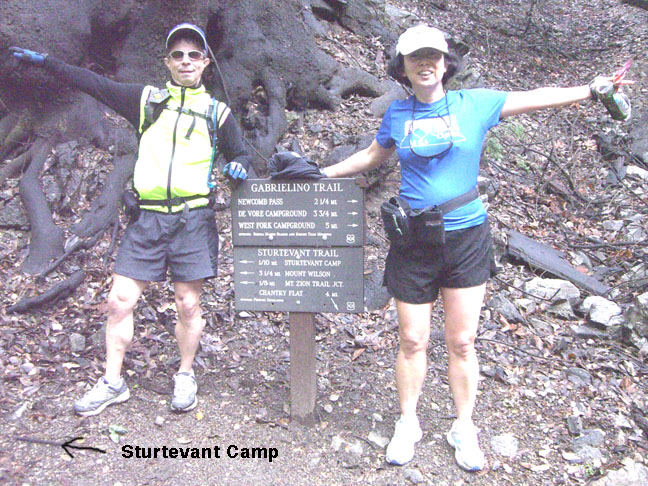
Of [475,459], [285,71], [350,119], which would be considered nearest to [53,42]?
[285,71]

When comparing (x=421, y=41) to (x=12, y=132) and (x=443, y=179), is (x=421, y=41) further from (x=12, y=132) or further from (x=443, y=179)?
(x=12, y=132)

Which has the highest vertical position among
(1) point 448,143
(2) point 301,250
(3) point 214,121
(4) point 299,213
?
(3) point 214,121

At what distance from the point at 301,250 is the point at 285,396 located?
4.01ft

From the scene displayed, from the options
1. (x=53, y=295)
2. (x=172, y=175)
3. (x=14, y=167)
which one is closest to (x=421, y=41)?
(x=172, y=175)

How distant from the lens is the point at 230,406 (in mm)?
3922

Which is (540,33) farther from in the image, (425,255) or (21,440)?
(21,440)

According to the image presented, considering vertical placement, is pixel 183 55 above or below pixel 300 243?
above

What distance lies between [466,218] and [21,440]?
3004mm

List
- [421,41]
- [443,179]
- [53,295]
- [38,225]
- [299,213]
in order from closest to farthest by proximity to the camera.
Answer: [421,41] → [443,179] → [299,213] → [53,295] → [38,225]

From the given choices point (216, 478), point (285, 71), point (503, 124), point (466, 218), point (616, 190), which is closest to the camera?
point (466, 218)

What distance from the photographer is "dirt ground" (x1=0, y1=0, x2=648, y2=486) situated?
11.1 ft

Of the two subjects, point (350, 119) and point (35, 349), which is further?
point (350, 119)

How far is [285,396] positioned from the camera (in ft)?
13.4

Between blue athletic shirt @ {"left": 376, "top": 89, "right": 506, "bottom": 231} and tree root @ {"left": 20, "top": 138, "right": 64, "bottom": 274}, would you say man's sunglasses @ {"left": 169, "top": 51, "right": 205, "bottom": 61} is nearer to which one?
blue athletic shirt @ {"left": 376, "top": 89, "right": 506, "bottom": 231}
